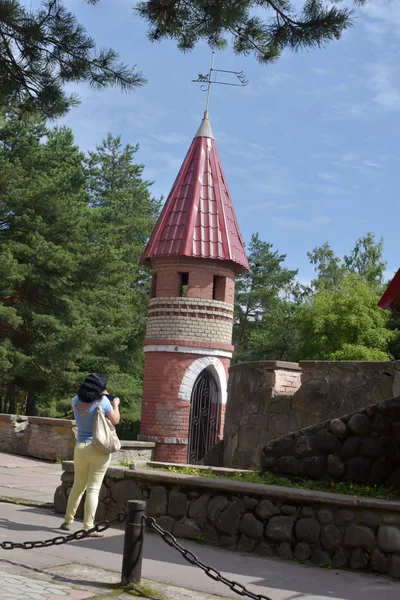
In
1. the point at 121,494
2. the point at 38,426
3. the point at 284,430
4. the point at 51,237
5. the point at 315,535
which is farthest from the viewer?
the point at 51,237

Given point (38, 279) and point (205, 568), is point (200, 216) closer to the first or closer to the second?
point (38, 279)

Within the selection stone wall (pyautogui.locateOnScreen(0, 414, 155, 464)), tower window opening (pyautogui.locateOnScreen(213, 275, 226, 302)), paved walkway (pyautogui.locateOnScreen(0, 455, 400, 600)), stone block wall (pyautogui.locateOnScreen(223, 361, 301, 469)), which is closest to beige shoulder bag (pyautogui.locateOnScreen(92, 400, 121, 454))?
paved walkway (pyautogui.locateOnScreen(0, 455, 400, 600))

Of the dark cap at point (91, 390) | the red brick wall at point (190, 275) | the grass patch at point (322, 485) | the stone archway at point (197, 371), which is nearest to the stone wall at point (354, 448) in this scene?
the grass patch at point (322, 485)

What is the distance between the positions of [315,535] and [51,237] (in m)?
21.5

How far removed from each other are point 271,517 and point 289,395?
17.5 feet

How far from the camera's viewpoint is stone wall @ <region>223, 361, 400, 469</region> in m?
11.1

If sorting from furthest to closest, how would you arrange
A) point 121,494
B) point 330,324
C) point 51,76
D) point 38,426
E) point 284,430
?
point 330,324
point 38,426
point 284,430
point 51,76
point 121,494

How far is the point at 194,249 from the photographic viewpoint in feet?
67.7

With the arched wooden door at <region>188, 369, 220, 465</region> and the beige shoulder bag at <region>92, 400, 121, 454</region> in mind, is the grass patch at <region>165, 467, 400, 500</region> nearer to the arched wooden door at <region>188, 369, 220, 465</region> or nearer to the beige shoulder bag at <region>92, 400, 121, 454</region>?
the beige shoulder bag at <region>92, 400, 121, 454</region>

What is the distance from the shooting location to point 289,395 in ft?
40.1

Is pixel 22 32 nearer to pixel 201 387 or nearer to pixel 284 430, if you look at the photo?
pixel 284 430

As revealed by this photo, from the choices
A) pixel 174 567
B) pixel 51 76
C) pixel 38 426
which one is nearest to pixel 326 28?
pixel 51 76

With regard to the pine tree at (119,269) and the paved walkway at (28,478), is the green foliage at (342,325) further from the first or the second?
the paved walkway at (28,478)

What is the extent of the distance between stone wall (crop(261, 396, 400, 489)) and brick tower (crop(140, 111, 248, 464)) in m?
12.0
